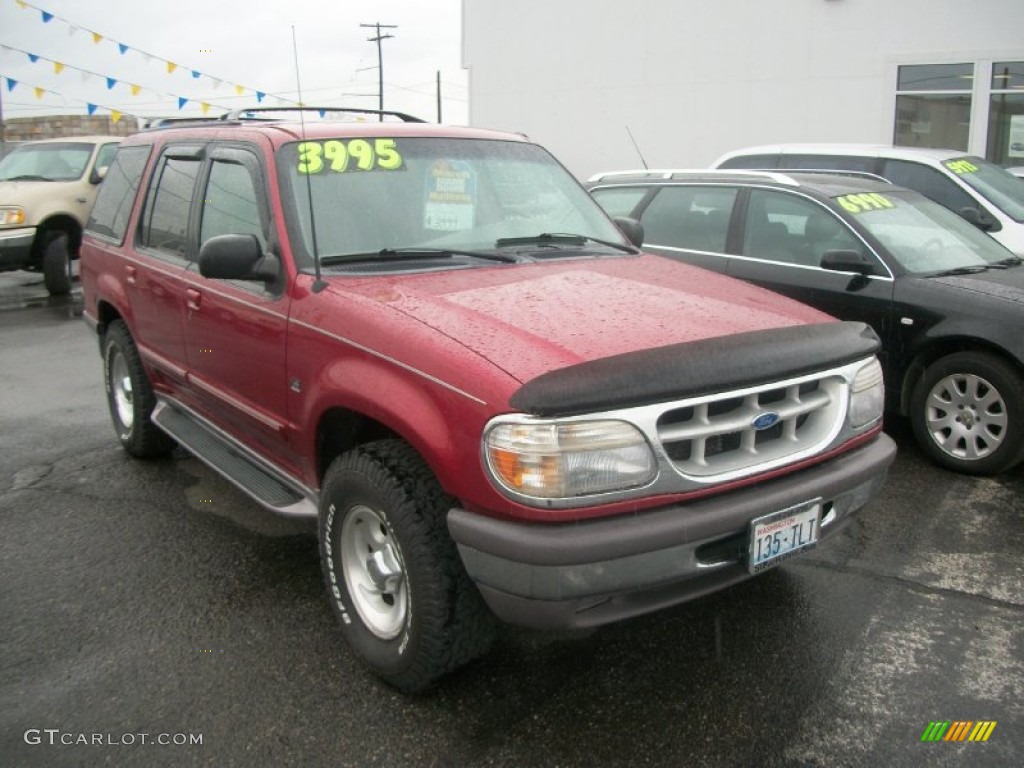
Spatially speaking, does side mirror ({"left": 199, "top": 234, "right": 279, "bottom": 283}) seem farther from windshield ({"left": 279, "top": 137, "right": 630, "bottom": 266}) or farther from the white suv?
the white suv

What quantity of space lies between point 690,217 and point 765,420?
4.12 m

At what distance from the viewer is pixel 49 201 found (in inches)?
448

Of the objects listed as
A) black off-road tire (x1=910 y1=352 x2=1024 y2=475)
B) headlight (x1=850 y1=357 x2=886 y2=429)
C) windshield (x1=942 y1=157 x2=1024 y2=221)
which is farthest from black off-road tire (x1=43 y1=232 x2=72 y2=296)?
headlight (x1=850 y1=357 x2=886 y2=429)

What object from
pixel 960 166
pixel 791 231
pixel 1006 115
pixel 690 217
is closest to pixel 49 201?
pixel 690 217

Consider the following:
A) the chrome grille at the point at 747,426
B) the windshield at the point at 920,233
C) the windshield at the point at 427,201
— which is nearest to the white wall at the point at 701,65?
the windshield at the point at 920,233

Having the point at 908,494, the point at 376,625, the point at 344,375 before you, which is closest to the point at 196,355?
the point at 344,375

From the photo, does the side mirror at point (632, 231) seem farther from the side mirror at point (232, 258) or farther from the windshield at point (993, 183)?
the windshield at point (993, 183)

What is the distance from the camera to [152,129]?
5125 millimetres

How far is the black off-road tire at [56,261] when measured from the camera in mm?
11539

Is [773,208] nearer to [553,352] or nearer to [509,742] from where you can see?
[553,352]

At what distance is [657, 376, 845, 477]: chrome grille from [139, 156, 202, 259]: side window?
2.76 m

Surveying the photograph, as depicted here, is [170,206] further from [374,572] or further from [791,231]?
[791,231]

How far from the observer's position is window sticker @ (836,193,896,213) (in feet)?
18.7

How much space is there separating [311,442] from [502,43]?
56.5 feet
